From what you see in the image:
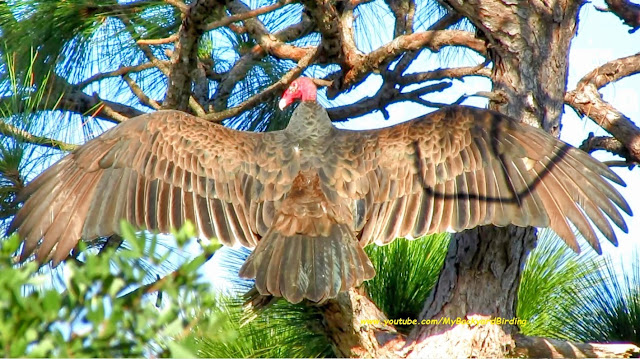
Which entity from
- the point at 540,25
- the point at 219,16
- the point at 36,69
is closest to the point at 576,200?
the point at 540,25

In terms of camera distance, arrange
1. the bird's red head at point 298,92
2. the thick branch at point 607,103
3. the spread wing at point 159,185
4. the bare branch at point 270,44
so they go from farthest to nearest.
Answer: the bare branch at point 270,44
the bird's red head at point 298,92
the thick branch at point 607,103
the spread wing at point 159,185

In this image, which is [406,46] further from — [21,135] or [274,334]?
[21,135]

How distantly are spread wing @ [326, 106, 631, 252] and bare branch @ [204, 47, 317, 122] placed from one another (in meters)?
0.45

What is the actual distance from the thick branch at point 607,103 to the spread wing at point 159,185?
4.19 ft

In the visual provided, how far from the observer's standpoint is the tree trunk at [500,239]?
10.2 ft

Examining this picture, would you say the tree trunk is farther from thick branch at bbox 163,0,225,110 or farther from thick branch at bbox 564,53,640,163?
thick branch at bbox 163,0,225,110

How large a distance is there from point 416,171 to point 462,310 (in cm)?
63

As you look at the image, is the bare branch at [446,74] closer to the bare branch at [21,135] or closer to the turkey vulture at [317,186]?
the turkey vulture at [317,186]

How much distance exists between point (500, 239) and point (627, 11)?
120 centimetres

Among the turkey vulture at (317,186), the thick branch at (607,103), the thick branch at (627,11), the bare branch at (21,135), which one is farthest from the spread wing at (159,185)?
the thick branch at (627,11)

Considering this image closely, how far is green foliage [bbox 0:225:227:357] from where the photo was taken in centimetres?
101

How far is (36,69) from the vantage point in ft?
12.6

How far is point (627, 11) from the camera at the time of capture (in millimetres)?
3629

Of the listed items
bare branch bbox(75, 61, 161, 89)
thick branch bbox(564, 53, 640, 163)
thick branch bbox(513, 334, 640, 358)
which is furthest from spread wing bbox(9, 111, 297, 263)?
→ thick branch bbox(564, 53, 640, 163)
